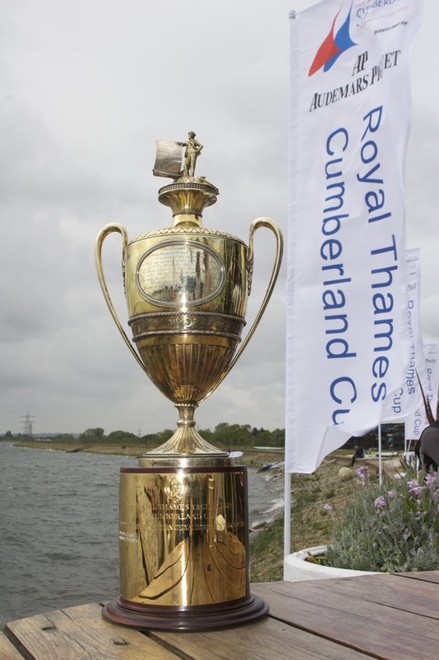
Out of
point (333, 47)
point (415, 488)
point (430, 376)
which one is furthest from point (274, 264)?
point (430, 376)

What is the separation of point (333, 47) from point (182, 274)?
3949 mm

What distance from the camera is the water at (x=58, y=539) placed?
11234mm

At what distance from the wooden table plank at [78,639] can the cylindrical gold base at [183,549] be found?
6 cm

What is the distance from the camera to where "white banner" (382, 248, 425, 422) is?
15.9 feet

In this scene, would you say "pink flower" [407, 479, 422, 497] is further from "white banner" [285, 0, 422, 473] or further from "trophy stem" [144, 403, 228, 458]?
"trophy stem" [144, 403, 228, 458]

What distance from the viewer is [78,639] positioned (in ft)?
4.33

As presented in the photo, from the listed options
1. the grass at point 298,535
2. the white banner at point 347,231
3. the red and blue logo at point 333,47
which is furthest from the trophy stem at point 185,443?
the red and blue logo at point 333,47

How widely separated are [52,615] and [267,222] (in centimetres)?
107

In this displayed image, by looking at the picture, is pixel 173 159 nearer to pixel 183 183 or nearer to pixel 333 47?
pixel 183 183

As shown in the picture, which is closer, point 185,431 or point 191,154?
point 185,431

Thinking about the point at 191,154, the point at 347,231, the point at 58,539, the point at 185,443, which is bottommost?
the point at 58,539

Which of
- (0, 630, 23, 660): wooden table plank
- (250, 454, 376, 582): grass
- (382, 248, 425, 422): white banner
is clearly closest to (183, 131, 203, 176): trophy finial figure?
(0, 630, 23, 660): wooden table plank

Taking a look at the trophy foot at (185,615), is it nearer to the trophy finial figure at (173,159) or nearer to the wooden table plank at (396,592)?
the wooden table plank at (396,592)

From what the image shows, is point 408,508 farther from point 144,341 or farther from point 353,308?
point 144,341
